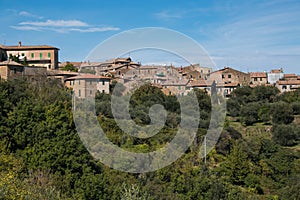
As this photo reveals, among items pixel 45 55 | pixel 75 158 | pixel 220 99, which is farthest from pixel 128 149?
pixel 45 55

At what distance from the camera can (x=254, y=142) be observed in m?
22.1

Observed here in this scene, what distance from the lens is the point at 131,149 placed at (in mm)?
18281

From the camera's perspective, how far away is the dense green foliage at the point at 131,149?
13922mm

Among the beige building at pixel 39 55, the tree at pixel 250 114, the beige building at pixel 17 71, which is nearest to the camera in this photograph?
the beige building at pixel 17 71

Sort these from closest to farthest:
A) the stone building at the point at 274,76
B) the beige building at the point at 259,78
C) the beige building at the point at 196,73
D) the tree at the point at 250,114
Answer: the tree at the point at 250,114 → the beige building at the point at 196,73 → the beige building at the point at 259,78 → the stone building at the point at 274,76

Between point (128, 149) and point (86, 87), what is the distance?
7372mm

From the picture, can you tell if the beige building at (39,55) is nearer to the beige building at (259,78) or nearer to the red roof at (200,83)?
the red roof at (200,83)

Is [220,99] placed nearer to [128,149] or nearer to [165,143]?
[165,143]

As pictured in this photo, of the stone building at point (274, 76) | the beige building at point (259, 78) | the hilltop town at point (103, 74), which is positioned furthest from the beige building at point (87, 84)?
the stone building at point (274, 76)

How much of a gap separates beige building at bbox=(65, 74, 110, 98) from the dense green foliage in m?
0.96

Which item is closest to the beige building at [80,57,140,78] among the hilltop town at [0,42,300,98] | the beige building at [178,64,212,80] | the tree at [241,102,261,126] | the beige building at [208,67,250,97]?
the hilltop town at [0,42,300,98]

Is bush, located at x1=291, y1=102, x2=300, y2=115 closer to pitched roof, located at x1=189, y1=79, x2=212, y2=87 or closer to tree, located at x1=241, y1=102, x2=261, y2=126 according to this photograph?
tree, located at x1=241, y1=102, x2=261, y2=126

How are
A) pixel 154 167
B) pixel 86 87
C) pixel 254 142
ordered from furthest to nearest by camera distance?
1. pixel 86 87
2. pixel 254 142
3. pixel 154 167

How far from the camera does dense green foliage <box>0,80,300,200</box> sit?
45.7 feet
